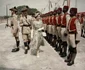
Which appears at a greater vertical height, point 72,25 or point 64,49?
point 72,25

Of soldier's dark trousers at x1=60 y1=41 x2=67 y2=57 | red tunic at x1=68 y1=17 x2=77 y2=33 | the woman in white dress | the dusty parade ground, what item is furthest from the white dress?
red tunic at x1=68 y1=17 x2=77 y2=33

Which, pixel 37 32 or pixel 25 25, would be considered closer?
pixel 37 32

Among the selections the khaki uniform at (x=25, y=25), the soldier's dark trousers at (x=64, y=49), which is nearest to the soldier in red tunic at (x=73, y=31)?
the soldier's dark trousers at (x=64, y=49)

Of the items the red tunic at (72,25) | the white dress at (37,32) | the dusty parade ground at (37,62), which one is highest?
the red tunic at (72,25)

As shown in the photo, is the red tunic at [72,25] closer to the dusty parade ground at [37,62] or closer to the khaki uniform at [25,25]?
the dusty parade ground at [37,62]

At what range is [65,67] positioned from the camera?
10.1m

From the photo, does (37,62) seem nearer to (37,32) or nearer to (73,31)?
(37,32)

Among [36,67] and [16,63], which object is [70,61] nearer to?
[36,67]

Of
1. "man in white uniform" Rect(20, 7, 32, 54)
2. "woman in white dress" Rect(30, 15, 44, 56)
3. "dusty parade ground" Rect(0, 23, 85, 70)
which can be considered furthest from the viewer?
"man in white uniform" Rect(20, 7, 32, 54)

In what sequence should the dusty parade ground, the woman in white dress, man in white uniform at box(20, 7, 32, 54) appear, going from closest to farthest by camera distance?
1. the dusty parade ground
2. the woman in white dress
3. man in white uniform at box(20, 7, 32, 54)

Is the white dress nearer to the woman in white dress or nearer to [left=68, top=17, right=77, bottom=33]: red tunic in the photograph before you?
the woman in white dress

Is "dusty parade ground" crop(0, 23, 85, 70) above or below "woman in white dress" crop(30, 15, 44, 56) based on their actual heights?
below

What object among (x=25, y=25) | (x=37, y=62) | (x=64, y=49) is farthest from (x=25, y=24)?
(x=37, y=62)

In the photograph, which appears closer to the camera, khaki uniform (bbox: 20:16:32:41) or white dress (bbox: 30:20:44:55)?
white dress (bbox: 30:20:44:55)
